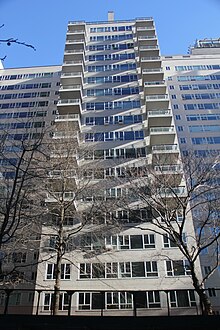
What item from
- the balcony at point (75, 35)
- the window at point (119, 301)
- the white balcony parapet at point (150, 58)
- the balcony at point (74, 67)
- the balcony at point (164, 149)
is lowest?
the window at point (119, 301)

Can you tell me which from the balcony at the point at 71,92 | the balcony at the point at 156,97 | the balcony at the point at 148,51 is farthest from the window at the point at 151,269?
the balcony at the point at 148,51

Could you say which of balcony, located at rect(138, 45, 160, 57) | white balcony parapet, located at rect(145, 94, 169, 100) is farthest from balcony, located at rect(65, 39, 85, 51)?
white balcony parapet, located at rect(145, 94, 169, 100)

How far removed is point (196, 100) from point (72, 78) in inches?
999

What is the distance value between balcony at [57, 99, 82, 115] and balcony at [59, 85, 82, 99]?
2071 millimetres

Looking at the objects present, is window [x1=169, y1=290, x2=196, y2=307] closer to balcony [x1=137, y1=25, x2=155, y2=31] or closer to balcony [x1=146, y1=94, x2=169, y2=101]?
balcony [x1=146, y1=94, x2=169, y2=101]

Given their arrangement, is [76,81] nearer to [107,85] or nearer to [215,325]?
[107,85]

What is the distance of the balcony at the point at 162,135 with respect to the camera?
107 feet

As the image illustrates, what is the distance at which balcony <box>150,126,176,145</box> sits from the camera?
3250 centimetres

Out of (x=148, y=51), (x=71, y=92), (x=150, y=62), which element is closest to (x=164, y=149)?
(x=71, y=92)

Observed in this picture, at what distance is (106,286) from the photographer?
23344 mm

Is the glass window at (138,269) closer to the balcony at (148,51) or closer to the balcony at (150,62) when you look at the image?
the balcony at (150,62)

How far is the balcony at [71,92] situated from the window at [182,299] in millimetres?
27960

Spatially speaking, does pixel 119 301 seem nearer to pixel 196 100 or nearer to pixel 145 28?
pixel 196 100

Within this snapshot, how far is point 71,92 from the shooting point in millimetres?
38406
